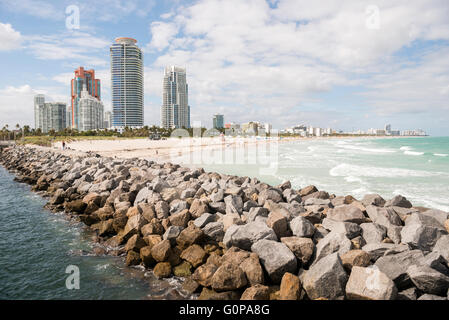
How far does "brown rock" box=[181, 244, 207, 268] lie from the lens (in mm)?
6202

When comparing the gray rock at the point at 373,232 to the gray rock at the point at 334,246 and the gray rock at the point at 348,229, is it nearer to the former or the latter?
the gray rock at the point at 348,229

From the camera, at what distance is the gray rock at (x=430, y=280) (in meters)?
4.56

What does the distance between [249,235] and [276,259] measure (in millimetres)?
945

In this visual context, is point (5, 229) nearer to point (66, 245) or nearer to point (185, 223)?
point (66, 245)

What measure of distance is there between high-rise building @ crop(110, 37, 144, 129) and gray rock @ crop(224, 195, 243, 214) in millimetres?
134402

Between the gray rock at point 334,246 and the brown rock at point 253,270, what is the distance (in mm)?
1176

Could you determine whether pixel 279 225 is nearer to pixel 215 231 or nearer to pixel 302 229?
pixel 302 229

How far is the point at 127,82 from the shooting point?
132125 millimetres

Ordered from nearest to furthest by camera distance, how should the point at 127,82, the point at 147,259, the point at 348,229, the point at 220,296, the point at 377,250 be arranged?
1. the point at 220,296
2. the point at 377,250
3. the point at 348,229
4. the point at 147,259
5. the point at 127,82

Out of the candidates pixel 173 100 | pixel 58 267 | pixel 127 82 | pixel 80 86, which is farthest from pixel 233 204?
pixel 80 86

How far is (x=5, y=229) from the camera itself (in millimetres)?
9344

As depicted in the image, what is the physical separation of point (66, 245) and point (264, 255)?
580 centimetres

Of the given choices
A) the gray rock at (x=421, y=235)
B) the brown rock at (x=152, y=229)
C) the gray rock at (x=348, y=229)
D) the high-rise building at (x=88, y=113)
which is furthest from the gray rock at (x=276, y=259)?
the high-rise building at (x=88, y=113)

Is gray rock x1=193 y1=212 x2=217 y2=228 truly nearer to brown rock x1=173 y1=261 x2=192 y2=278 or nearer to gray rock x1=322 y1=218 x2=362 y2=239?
brown rock x1=173 y1=261 x2=192 y2=278
